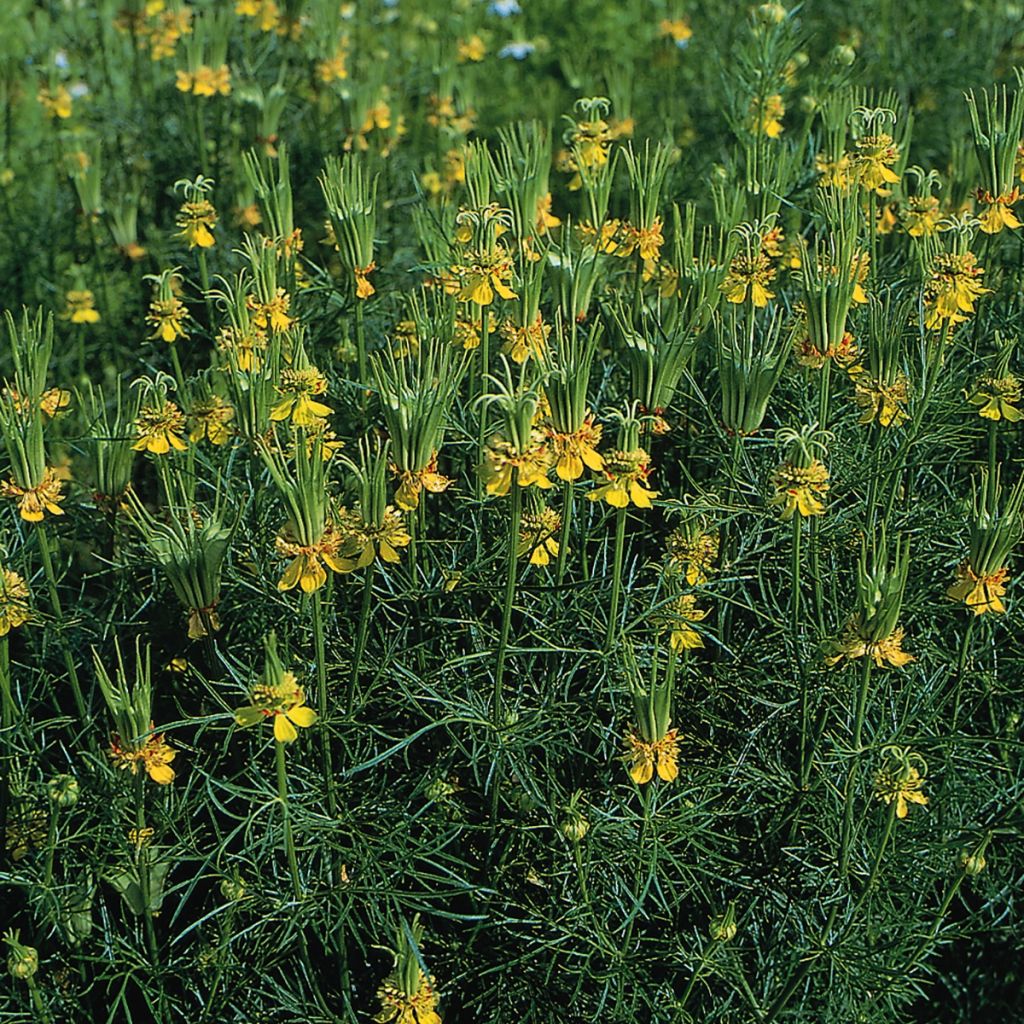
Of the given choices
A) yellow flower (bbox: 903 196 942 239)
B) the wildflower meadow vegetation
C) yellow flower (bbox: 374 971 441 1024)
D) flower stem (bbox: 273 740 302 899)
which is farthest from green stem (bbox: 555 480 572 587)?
yellow flower (bbox: 903 196 942 239)

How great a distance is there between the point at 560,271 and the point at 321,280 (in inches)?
32.7

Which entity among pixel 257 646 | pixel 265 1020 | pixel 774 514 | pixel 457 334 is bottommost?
pixel 265 1020

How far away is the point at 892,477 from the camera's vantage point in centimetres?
249

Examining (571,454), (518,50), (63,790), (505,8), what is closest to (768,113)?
(571,454)

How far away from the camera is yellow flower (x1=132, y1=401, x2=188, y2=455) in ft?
7.66

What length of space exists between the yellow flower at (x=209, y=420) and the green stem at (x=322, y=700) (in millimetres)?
404

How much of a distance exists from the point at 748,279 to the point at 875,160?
344 millimetres

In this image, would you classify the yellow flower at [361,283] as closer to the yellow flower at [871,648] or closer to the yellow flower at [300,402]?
the yellow flower at [300,402]

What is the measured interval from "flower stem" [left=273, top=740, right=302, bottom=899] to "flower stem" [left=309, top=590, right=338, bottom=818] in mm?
80

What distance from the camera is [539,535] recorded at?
2.33 metres

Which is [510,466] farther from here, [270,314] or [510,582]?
[270,314]

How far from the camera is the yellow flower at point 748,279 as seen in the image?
2.47 metres

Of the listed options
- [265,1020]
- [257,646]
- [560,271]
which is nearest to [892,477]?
[560,271]

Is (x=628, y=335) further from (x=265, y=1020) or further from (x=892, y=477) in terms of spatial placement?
(x=265, y=1020)
